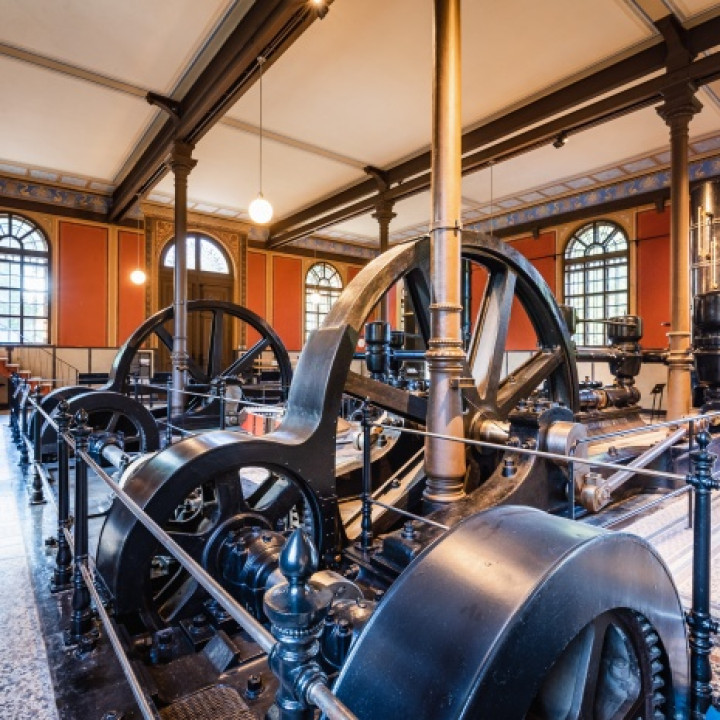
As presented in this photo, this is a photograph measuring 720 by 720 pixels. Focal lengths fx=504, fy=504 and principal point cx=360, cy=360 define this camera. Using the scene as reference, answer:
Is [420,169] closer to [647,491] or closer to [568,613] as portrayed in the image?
[647,491]

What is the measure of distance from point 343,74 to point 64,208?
305 inches

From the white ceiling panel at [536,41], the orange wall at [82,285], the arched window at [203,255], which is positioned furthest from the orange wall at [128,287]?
the white ceiling panel at [536,41]

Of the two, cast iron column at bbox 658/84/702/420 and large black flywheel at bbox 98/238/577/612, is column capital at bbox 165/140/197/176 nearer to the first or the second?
large black flywheel at bbox 98/238/577/612

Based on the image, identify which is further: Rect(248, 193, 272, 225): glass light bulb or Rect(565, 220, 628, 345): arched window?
Rect(565, 220, 628, 345): arched window

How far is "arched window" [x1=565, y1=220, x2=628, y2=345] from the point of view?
35.8 ft

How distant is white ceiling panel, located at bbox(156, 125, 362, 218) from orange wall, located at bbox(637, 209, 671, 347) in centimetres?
602

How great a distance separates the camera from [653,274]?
1029 cm

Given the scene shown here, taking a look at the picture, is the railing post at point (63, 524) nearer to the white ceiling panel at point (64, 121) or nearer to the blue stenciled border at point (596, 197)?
the white ceiling panel at point (64, 121)

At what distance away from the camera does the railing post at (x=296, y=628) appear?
55 cm

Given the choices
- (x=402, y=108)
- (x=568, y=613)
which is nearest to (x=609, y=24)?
(x=402, y=108)

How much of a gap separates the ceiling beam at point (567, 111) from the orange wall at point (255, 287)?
4440mm

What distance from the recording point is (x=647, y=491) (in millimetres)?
3918

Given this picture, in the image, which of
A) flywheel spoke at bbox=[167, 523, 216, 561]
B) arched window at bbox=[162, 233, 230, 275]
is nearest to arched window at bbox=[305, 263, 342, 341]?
arched window at bbox=[162, 233, 230, 275]

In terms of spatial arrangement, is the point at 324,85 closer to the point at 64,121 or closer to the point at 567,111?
the point at 567,111
